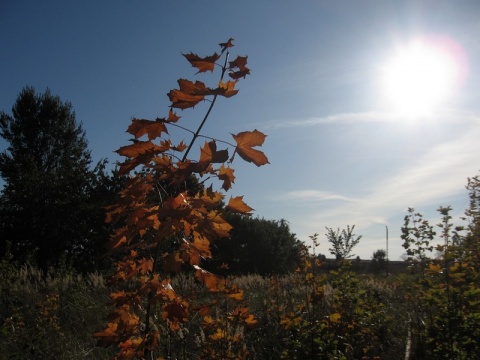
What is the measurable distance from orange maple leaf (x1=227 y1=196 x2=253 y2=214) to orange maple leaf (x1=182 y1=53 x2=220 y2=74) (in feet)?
1.90

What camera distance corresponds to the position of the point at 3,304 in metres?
6.36

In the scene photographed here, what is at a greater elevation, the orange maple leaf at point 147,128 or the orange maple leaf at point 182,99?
the orange maple leaf at point 182,99

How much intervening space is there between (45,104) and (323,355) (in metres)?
26.3

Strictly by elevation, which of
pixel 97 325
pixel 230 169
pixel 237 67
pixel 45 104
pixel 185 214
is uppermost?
pixel 45 104

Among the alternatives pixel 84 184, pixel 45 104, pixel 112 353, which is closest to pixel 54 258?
pixel 84 184

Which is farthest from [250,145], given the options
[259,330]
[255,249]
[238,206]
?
[255,249]

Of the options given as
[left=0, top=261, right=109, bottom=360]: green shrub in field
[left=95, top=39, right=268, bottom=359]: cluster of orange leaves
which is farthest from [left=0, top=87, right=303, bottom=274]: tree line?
[left=95, top=39, right=268, bottom=359]: cluster of orange leaves

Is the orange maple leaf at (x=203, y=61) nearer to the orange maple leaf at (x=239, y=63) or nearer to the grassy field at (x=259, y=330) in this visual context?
the orange maple leaf at (x=239, y=63)

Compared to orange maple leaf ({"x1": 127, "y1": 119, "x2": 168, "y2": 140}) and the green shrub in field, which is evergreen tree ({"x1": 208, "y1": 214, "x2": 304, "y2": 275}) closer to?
the green shrub in field

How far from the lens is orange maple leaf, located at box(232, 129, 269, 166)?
1.43m

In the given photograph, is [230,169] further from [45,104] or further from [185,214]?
[45,104]

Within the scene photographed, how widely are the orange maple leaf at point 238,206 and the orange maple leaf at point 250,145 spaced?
220mm

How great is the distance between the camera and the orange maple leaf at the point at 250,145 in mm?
1432

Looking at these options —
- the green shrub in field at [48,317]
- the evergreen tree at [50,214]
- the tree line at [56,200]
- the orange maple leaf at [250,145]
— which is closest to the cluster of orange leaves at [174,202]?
the orange maple leaf at [250,145]
